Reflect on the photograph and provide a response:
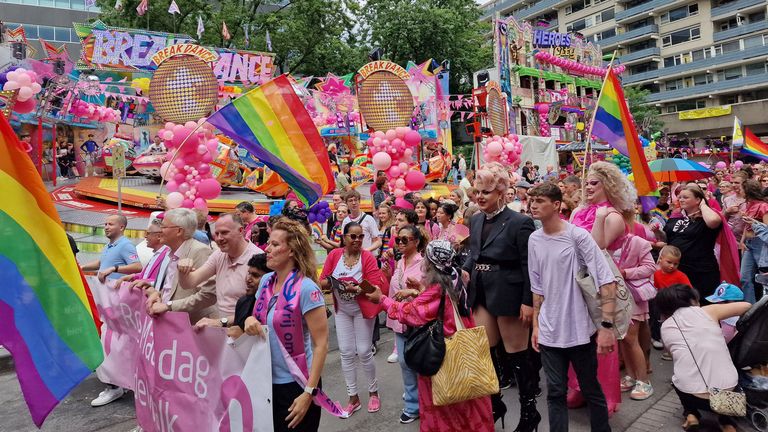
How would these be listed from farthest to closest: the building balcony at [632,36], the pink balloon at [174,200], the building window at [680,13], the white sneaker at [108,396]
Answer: the building balcony at [632,36] → the building window at [680,13] → the pink balloon at [174,200] → the white sneaker at [108,396]

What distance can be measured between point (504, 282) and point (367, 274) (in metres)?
1.32

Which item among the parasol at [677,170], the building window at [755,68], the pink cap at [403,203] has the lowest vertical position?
the pink cap at [403,203]

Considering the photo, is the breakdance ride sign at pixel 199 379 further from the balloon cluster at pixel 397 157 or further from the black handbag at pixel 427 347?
the balloon cluster at pixel 397 157

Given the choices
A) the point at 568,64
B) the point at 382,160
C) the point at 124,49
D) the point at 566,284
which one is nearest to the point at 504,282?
the point at 566,284

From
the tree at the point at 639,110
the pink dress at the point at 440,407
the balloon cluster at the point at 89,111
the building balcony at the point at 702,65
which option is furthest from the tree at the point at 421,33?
the pink dress at the point at 440,407

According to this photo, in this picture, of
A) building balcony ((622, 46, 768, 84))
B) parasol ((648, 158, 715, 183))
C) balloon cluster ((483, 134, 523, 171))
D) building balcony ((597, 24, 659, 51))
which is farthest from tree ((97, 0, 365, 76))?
building balcony ((622, 46, 768, 84))

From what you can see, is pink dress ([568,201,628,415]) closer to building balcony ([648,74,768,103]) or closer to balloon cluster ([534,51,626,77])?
balloon cluster ([534,51,626,77])

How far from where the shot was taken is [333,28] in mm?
33281

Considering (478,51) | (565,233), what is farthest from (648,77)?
(565,233)

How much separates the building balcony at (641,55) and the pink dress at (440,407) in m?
57.6

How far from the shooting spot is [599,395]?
3375 millimetres

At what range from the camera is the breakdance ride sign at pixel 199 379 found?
9.55ft

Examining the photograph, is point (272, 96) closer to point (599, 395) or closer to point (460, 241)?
point (460, 241)

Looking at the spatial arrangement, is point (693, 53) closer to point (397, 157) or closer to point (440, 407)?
point (397, 157)
